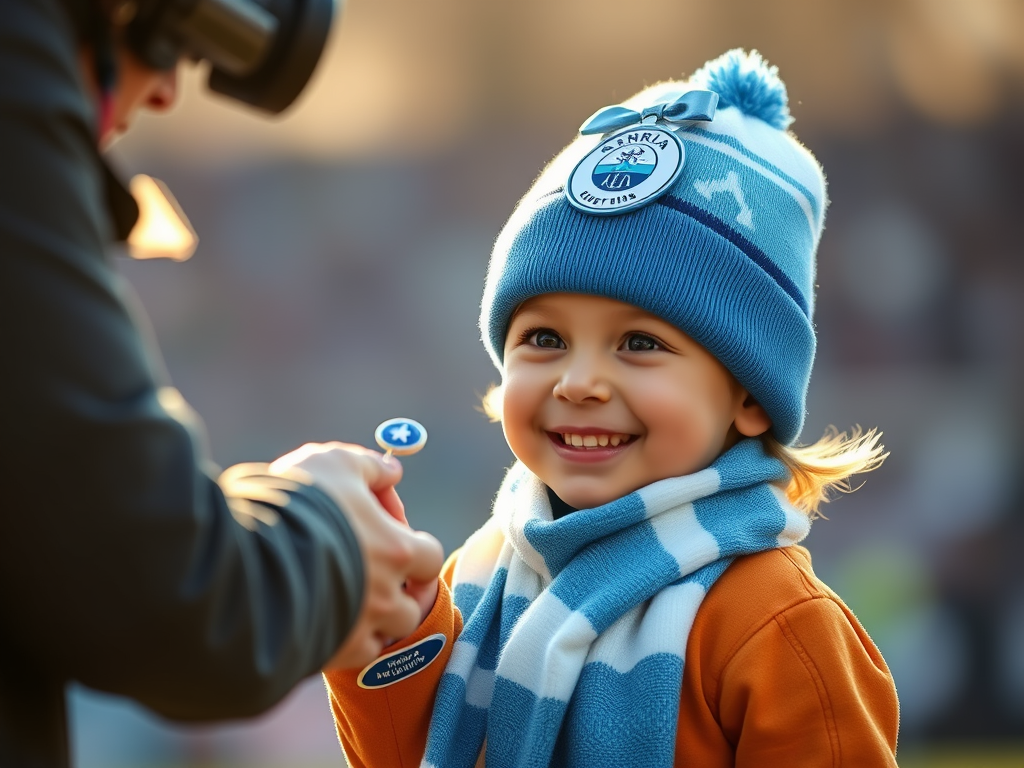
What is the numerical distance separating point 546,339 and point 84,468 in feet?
2.50

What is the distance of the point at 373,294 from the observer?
6.01 meters

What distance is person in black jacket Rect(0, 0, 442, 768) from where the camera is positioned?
24.1 inches

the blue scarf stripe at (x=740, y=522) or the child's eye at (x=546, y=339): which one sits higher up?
the child's eye at (x=546, y=339)

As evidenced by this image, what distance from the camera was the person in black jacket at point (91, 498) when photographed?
2.01 feet

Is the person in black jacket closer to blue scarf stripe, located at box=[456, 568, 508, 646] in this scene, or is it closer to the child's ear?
blue scarf stripe, located at box=[456, 568, 508, 646]

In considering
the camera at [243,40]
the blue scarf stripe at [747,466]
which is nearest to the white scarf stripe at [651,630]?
the blue scarf stripe at [747,466]

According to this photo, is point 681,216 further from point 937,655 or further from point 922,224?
point 922,224

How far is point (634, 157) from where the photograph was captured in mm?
1300

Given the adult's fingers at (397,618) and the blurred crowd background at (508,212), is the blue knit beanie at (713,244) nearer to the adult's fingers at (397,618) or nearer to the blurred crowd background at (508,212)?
the adult's fingers at (397,618)

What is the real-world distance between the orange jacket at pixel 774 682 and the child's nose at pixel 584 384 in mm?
231

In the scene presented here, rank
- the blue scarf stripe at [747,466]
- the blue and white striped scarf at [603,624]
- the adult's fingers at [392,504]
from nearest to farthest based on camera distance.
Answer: the adult's fingers at [392,504], the blue and white striped scarf at [603,624], the blue scarf stripe at [747,466]

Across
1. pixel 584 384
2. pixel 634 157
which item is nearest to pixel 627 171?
pixel 634 157

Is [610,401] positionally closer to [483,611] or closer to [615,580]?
[615,580]

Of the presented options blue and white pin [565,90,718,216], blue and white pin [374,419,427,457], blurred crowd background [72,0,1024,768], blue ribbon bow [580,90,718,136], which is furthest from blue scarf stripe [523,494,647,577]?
blurred crowd background [72,0,1024,768]
